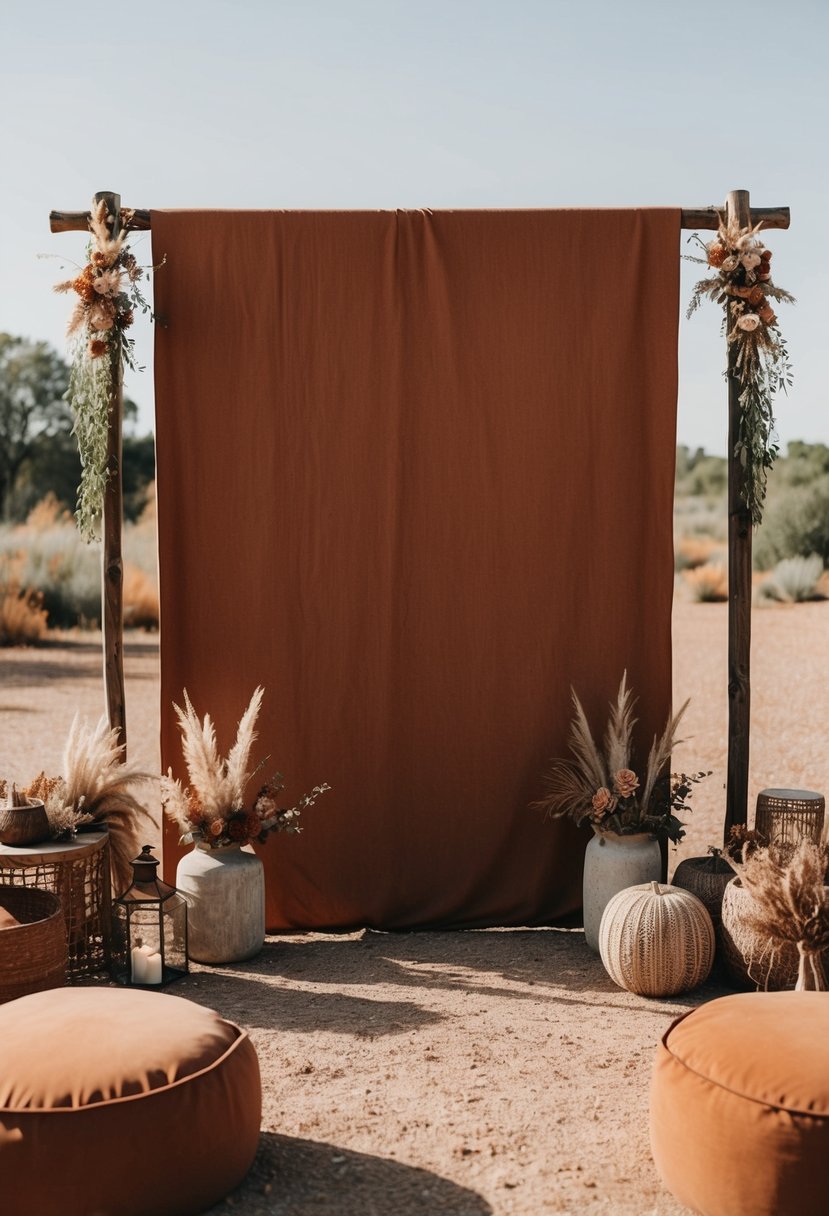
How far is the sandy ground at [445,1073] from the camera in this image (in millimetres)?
2430

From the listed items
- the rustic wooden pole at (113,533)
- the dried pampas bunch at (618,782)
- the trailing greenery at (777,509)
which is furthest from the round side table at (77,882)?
the trailing greenery at (777,509)

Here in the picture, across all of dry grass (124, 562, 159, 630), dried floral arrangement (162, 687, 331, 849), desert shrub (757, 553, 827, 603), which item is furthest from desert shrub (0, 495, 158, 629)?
dried floral arrangement (162, 687, 331, 849)

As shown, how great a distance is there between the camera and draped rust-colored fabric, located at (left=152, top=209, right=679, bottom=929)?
4078mm

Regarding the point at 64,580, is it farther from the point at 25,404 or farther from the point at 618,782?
the point at 618,782

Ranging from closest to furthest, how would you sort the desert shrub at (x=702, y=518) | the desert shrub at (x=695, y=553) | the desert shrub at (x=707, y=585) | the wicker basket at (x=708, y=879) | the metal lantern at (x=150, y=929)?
the metal lantern at (x=150, y=929), the wicker basket at (x=708, y=879), the desert shrub at (x=707, y=585), the desert shrub at (x=695, y=553), the desert shrub at (x=702, y=518)

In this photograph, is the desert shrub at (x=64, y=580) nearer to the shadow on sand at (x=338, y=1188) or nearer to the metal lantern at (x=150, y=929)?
the metal lantern at (x=150, y=929)

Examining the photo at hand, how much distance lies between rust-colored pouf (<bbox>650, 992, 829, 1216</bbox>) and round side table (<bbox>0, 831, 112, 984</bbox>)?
6.22ft

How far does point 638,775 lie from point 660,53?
12.7 feet

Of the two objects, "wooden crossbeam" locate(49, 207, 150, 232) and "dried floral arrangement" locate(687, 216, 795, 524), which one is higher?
"wooden crossbeam" locate(49, 207, 150, 232)

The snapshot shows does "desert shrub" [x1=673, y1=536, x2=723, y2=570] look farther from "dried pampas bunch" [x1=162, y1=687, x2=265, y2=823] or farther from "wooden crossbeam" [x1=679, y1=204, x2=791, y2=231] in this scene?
"dried pampas bunch" [x1=162, y1=687, x2=265, y2=823]

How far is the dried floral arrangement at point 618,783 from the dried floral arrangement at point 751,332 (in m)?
0.83

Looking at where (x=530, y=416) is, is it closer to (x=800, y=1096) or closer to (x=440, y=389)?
(x=440, y=389)

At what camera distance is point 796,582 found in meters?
14.1

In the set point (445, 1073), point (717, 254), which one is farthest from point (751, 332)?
point (445, 1073)
